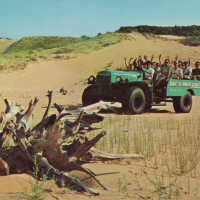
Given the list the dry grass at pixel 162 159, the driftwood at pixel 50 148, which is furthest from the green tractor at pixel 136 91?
the driftwood at pixel 50 148

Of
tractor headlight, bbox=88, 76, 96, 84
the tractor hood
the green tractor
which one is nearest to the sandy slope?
tractor headlight, bbox=88, 76, 96, 84

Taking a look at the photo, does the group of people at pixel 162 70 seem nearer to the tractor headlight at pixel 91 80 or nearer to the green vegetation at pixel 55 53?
the tractor headlight at pixel 91 80

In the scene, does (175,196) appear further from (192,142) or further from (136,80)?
(136,80)

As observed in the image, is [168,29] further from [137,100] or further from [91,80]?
[137,100]

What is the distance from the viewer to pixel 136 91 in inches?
438

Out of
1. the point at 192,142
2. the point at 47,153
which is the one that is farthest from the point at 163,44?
the point at 47,153

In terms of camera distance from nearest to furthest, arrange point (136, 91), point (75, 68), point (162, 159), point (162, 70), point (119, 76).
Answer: point (162, 159)
point (136, 91)
point (119, 76)
point (162, 70)
point (75, 68)

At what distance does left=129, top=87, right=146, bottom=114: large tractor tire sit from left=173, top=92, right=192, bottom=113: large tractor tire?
1451 mm

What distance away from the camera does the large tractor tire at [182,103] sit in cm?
1224

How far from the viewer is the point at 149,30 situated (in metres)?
47.9

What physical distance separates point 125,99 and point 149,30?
125ft

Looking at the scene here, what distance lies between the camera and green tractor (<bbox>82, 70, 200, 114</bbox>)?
1125 centimetres

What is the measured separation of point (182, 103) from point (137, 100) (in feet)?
6.08

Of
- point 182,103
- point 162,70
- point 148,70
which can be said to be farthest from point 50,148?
point 182,103
